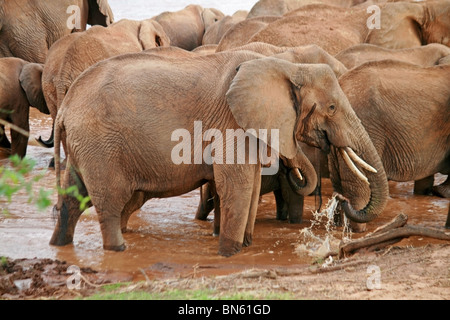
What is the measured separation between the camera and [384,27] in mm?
10688

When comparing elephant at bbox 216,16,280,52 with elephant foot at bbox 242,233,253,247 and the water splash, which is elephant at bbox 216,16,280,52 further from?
elephant foot at bbox 242,233,253,247

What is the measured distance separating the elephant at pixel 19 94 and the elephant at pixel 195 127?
15.1 ft

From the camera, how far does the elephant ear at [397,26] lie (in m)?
10.7

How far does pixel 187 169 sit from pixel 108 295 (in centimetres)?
176

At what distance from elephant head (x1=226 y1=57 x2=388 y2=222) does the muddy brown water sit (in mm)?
932

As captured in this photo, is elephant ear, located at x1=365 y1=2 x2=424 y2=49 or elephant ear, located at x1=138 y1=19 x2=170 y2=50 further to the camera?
elephant ear, located at x1=138 y1=19 x2=170 y2=50

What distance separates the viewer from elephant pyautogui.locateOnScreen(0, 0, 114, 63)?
13031 millimetres

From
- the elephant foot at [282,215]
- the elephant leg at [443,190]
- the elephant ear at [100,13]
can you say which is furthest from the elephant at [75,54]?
the elephant leg at [443,190]

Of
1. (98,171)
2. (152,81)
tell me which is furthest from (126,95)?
(98,171)

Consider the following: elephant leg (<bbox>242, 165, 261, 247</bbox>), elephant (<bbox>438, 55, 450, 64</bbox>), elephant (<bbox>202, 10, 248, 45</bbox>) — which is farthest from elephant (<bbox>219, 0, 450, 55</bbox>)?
elephant (<bbox>202, 10, 248, 45</bbox>)

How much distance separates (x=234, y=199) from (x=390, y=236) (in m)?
1.22

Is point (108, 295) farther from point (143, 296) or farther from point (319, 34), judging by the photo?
point (319, 34)

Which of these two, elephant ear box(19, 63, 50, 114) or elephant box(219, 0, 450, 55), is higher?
elephant box(219, 0, 450, 55)

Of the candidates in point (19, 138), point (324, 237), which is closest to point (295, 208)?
point (324, 237)
